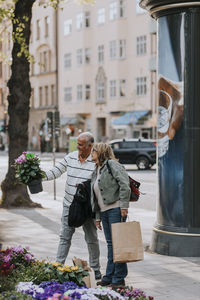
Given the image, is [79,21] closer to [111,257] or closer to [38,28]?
[38,28]

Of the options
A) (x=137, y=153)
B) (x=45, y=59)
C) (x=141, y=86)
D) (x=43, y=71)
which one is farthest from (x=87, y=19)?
(x=137, y=153)

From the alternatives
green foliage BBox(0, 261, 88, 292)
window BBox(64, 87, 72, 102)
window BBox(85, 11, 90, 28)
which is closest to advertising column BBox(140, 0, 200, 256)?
green foliage BBox(0, 261, 88, 292)

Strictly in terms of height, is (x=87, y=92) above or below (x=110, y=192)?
above

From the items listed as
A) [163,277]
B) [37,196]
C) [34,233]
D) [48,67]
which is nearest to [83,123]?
[48,67]

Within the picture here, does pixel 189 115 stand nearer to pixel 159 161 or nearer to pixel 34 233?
pixel 159 161

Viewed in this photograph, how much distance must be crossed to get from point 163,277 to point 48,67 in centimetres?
6223

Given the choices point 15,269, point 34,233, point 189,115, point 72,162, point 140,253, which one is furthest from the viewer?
point 34,233

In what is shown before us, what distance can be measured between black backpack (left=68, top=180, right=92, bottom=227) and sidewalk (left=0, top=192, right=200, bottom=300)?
955 millimetres

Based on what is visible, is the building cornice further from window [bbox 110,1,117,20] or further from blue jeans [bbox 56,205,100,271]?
window [bbox 110,1,117,20]

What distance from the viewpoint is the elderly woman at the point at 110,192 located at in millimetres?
7410

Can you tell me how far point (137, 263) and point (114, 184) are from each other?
6.76 feet

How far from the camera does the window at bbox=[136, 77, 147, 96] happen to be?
54.4 m

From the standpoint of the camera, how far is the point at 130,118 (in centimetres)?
5531

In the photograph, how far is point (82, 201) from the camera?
765 centimetres
